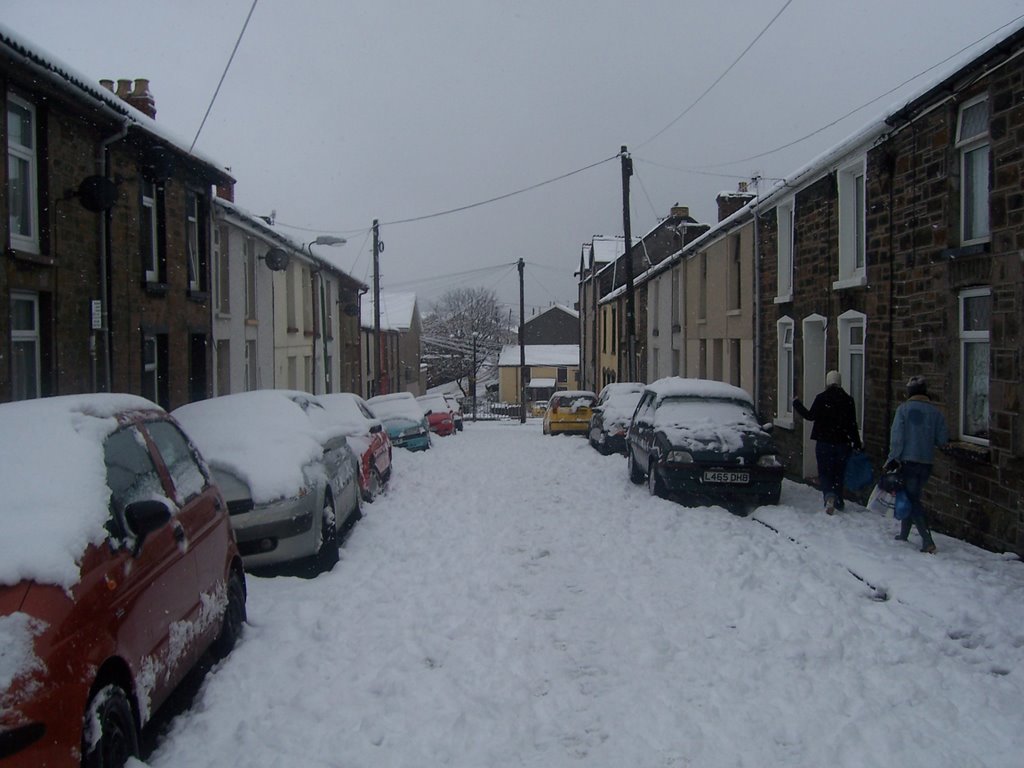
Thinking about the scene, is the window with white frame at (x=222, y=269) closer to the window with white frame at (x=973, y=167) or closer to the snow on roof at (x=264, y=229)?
the snow on roof at (x=264, y=229)

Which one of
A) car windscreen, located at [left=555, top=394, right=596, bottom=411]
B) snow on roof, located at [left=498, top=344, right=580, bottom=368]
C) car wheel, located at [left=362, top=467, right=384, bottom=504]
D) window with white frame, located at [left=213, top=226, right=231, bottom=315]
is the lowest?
car wheel, located at [left=362, top=467, right=384, bottom=504]

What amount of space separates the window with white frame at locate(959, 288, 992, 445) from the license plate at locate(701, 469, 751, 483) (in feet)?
8.69

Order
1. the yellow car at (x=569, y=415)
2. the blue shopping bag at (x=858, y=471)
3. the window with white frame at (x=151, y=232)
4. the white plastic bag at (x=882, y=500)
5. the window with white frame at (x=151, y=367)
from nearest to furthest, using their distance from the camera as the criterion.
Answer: the white plastic bag at (x=882, y=500) → the blue shopping bag at (x=858, y=471) → the window with white frame at (x=151, y=367) → the window with white frame at (x=151, y=232) → the yellow car at (x=569, y=415)

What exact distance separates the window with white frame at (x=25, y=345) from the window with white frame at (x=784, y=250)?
453 inches

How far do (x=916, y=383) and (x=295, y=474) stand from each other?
5681mm

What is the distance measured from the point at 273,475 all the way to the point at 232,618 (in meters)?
1.99

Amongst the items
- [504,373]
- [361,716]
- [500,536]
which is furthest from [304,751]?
[504,373]

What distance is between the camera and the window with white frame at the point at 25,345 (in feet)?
32.9

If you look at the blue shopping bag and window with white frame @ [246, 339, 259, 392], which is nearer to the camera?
the blue shopping bag

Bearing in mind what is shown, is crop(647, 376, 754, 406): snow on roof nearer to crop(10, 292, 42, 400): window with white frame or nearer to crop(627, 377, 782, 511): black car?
crop(627, 377, 782, 511): black car

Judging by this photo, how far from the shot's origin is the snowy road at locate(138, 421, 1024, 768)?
167 inches

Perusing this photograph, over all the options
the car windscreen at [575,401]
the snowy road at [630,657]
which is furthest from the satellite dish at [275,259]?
the snowy road at [630,657]

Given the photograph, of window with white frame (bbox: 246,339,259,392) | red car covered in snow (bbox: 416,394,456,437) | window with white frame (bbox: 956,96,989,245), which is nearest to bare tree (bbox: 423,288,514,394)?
red car covered in snow (bbox: 416,394,456,437)

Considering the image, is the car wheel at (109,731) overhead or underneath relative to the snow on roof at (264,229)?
underneath
